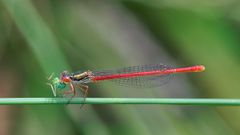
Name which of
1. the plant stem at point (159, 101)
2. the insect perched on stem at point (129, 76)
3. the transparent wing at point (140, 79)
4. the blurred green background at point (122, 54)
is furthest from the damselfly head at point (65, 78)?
the plant stem at point (159, 101)

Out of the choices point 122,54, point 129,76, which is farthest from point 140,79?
point 122,54

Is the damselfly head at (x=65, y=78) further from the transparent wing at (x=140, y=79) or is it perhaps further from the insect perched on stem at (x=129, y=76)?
the transparent wing at (x=140, y=79)

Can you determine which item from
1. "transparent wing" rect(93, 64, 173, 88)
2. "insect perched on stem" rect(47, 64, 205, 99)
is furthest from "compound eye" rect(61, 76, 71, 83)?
"transparent wing" rect(93, 64, 173, 88)

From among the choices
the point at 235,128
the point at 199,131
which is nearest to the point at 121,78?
the point at 199,131

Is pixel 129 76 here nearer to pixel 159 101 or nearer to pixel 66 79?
pixel 66 79

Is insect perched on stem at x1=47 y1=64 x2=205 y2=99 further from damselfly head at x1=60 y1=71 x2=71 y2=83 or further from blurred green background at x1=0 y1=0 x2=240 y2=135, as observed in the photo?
blurred green background at x1=0 y1=0 x2=240 y2=135
